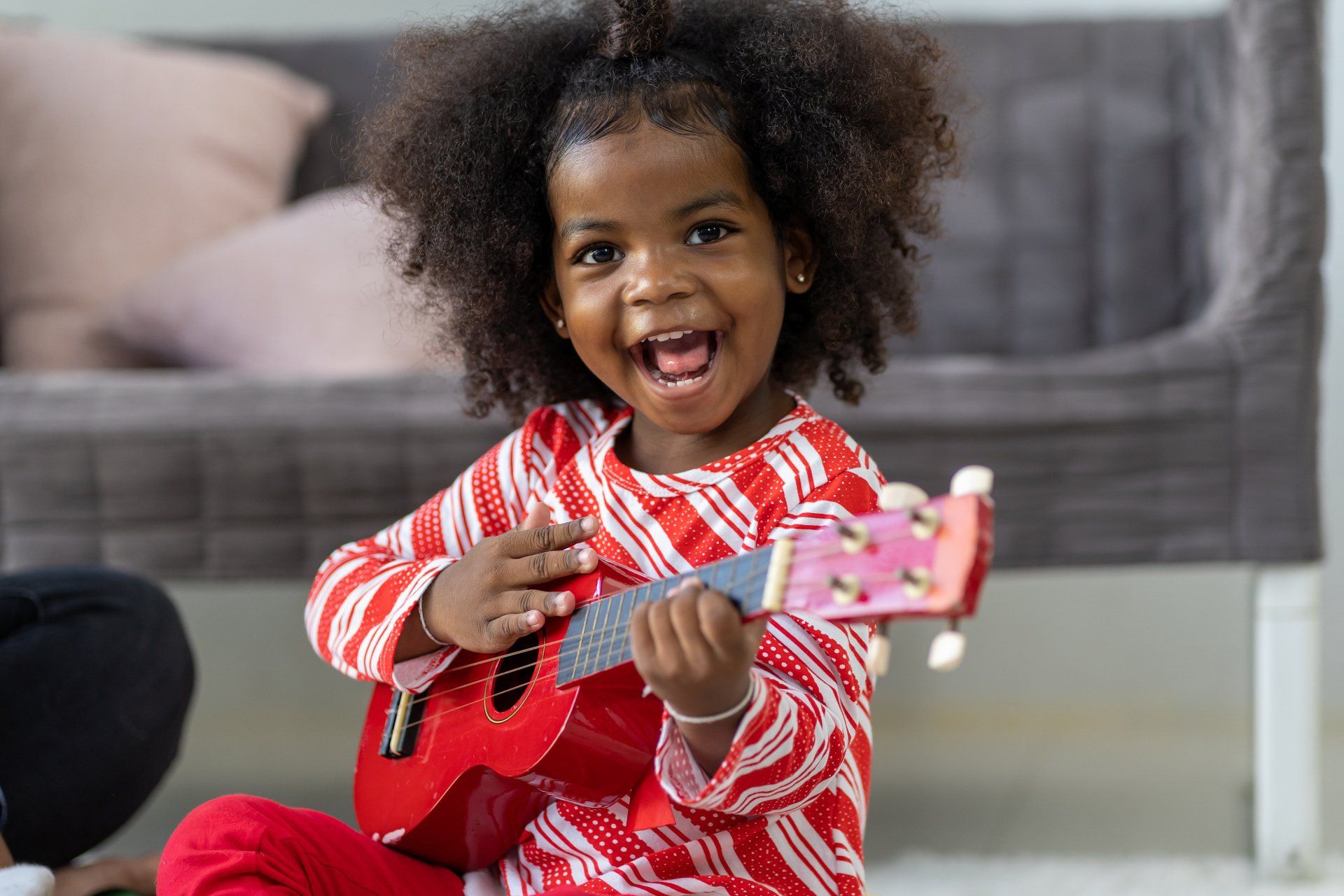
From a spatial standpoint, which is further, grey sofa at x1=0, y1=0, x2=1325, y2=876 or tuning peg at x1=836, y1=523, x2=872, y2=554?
grey sofa at x1=0, y1=0, x2=1325, y2=876

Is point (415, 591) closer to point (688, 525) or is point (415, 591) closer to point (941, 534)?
point (688, 525)

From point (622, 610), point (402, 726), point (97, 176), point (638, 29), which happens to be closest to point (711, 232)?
point (638, 29)

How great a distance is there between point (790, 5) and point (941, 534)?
0.47m

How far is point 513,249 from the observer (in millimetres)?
897

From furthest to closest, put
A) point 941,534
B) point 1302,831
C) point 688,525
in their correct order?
Answer: point 1302,831, point 688,525, point 941,534

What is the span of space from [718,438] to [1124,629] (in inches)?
47.8

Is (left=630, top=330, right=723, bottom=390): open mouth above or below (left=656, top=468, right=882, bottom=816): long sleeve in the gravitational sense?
above

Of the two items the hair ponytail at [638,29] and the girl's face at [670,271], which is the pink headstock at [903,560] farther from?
the hair ponytail at [638,29]

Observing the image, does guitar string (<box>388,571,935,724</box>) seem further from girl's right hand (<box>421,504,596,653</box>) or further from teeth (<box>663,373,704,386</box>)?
teeth (<box>663,373,704,386</box>)

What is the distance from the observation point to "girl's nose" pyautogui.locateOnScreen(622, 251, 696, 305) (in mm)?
771

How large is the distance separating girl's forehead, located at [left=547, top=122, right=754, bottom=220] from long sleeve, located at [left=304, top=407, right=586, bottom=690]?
0.21 m

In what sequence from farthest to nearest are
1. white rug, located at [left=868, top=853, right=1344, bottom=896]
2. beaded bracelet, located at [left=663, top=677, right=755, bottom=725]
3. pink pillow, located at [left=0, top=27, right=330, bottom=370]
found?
pink pillow, located at [left=0, top=27, right=330, bottom=370], white rug, located at [left=868, top=853, right=1344, bottom=896], beaded bracelet, located at [left=663, top=677, right=755, bottom=725]

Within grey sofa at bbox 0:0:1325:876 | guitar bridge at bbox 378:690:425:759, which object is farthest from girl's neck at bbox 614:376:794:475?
grey sofa at bbox 0:0:1325:876

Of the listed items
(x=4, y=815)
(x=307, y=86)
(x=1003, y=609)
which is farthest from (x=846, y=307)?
(x=307, y=86)
